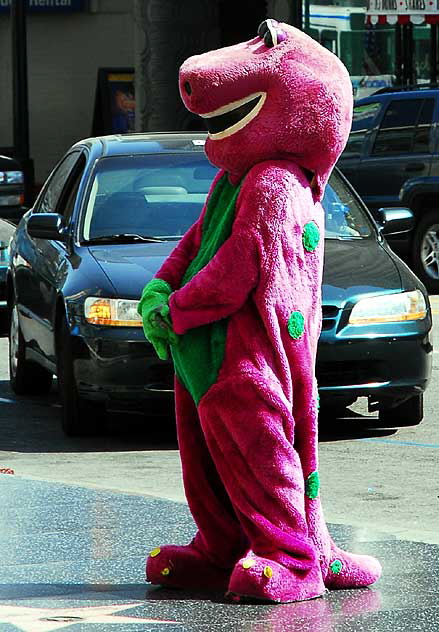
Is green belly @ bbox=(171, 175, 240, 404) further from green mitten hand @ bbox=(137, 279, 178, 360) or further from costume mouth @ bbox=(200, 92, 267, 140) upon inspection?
costume mouth @ bbox=(200, 92, 267, 140)

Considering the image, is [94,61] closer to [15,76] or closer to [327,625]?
[15,76]

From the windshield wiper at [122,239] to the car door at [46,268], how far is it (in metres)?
0.20

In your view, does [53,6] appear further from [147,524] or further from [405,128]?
[147,524]

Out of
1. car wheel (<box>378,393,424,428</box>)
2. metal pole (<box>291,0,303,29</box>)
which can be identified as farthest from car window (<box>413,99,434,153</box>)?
car wheel (<box>378,393,424,428</box>)

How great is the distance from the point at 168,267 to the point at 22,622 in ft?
3.95

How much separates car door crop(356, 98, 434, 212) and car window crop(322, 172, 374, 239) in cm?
663

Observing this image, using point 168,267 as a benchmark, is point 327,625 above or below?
below

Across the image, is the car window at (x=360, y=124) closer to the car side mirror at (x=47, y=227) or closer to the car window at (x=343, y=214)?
the car window at (x=343, y=214)

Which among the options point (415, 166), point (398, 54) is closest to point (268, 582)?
point (415, 166)

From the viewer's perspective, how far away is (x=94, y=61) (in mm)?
28531

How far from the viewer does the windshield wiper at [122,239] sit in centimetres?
903

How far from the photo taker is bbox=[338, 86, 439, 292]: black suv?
52.2ft

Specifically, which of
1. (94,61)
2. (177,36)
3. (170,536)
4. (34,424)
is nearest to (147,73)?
Answer: (177,36)

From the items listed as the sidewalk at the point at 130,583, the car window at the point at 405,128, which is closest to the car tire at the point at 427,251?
the car window at the point at 405,128
